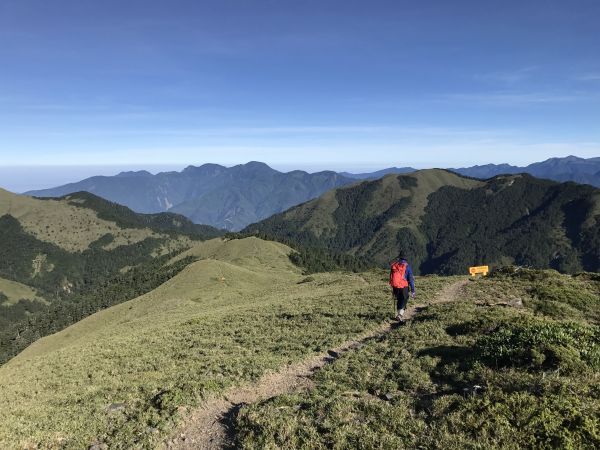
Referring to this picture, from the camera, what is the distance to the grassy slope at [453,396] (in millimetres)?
10672

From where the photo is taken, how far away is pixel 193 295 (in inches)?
3238

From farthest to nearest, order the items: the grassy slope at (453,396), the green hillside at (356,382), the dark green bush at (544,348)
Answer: the dark green bush at (544,348) → the green hillside at (356,382) → the grassy slope at (453,396)

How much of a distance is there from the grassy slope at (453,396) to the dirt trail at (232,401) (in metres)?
0.83

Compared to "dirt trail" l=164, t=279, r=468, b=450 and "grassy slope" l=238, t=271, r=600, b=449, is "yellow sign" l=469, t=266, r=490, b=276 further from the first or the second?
"dirt trail" l=164, t=279, r=468, b=450

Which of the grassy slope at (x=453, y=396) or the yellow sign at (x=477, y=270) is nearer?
the grassy slope at (x=453, y=396)

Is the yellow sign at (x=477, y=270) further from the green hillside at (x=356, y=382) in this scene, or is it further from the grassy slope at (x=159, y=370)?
the green hillside at (x=356, y=382)

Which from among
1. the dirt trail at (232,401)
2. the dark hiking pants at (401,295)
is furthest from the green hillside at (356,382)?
the dark hiking pants at (401,295)

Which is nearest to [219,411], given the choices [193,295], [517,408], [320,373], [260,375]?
[260,375]

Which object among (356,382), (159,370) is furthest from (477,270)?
(159,370)

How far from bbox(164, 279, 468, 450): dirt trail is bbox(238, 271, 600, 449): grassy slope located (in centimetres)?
83

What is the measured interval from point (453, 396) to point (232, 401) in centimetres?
869

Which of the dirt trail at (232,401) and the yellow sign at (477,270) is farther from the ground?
the dirt trail at (232,401)

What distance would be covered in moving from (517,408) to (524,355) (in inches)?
183

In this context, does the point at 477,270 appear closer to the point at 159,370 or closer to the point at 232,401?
the point at 159,370
